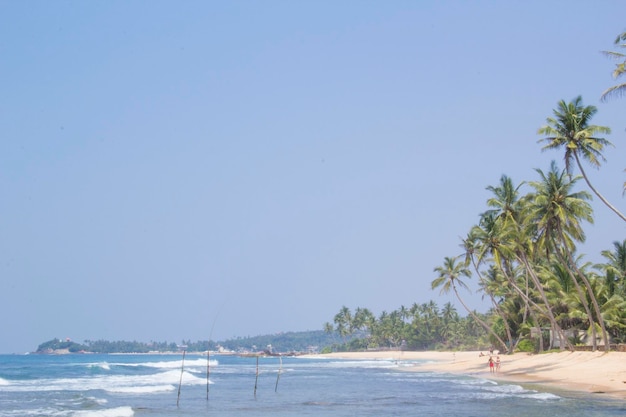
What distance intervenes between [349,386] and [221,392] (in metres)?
7.68

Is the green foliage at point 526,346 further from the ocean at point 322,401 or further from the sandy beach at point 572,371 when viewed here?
the ocean at point 322,401

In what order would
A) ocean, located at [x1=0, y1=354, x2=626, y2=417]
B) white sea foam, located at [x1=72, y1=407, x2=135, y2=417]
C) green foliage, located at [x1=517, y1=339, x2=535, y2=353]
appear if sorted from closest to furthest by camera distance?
ocean, located at [x1=0, y1=354, x2=626, y2=417] → white sea foam, located at [x1=72, y1=407, x2=135, y2=417] → green foliage, located at [x1=517, y1=339, x2=535, y2=353]

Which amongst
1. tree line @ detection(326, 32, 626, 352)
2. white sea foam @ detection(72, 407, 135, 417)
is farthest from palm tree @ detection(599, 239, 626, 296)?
white sea foam @ detection(72, 407, 135, 417)

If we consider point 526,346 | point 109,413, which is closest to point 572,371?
point 526,346

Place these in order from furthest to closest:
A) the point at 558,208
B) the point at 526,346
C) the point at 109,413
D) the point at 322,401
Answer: the point at 526,346, the point at 558,208, the point at 322,401, the point at 109,413

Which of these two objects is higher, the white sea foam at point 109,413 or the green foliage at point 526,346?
the green foliage at point 526,346

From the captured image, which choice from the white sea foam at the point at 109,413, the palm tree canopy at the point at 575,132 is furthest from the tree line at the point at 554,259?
the white sea foam at the point at 109,413

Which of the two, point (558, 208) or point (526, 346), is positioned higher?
point (558, 208)

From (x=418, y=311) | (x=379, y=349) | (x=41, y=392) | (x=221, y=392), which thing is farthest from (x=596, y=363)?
(x=379, y=349)

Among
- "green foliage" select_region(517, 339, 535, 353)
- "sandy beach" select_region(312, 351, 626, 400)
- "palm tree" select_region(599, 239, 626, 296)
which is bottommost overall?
"sandy beach" select_region(312, 351, 626, 400)

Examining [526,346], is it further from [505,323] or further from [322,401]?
[322,401]

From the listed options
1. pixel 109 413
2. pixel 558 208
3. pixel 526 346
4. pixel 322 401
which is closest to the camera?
pixel 109 413

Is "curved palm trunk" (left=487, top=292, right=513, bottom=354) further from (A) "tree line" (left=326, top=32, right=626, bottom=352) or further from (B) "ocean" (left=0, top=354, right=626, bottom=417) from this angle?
(B) "ocean" (left=0, top=354, right=626, bottom=417)

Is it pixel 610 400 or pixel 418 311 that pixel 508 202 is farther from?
pixel 418 311
